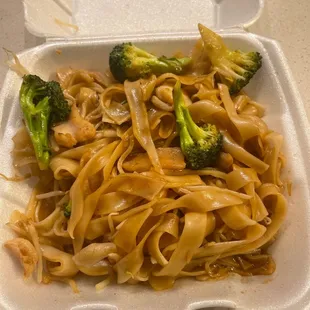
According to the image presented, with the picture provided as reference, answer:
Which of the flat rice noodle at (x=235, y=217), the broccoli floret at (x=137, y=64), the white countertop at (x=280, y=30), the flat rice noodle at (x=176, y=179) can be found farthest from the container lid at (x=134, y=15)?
the flat rice noodle at (x=235, y=217)

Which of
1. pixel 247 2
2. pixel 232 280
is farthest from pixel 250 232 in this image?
pixel 247 2

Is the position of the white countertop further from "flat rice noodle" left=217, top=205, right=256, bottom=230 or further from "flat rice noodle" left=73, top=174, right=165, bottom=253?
"flat rice noodle" left=73, top=174, right=165, bottom=253

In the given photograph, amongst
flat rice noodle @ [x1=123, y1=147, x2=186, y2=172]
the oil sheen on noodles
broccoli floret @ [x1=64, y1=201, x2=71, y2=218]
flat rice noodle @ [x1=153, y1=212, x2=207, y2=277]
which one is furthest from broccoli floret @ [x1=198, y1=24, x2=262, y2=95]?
broccoli floret @ [x1=64, y1=201, x2=71, y2=218]

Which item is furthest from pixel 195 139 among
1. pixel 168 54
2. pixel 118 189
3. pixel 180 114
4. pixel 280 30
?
pixel 280 30

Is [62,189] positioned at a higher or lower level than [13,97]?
lower

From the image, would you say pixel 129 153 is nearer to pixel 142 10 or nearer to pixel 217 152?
pixel 217 152

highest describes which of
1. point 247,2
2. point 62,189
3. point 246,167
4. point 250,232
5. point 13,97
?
point 247,2

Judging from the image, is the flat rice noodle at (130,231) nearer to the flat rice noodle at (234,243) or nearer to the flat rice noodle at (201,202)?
the flat rice noodle at (201,202)
